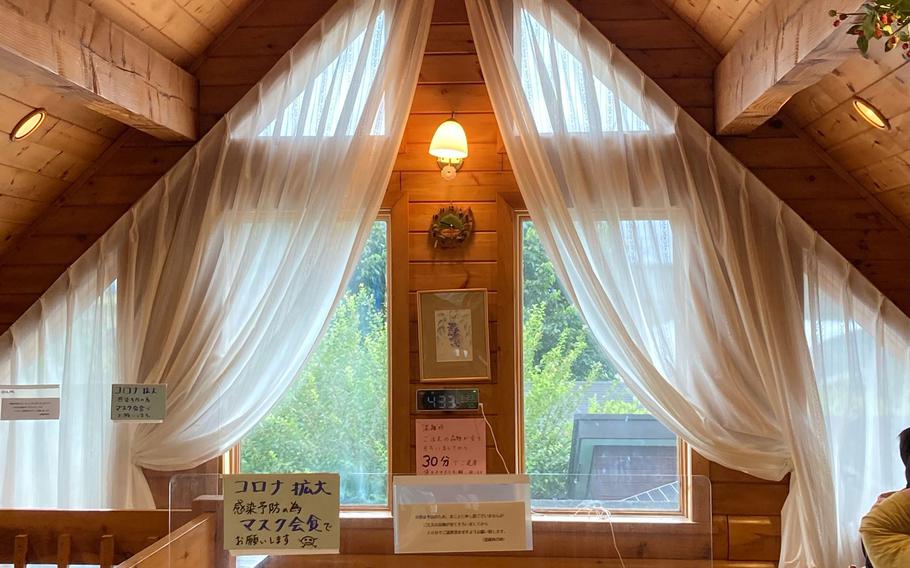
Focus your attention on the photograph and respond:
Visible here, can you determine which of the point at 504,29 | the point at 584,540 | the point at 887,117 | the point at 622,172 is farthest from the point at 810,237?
the point at 584,540

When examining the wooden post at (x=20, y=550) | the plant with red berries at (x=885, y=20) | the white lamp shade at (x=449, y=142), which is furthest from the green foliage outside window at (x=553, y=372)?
the wooden post at (x=20, y=550)

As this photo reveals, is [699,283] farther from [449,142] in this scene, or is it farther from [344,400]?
[344,400]

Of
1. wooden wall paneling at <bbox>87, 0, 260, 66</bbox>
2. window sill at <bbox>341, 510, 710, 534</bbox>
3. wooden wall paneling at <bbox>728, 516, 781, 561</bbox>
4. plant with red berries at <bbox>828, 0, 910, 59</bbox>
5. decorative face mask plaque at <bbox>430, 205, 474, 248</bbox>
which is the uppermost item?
wooden wall paneling at <bbox>87, 0, 260, 66</bbox>

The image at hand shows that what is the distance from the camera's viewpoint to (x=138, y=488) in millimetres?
2768

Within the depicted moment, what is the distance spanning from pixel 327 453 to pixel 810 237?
197 cm

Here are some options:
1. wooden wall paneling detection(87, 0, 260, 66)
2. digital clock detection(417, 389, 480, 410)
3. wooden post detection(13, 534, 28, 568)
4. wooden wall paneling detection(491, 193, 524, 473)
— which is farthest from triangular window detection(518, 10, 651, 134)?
wooden post detection(13, 534, 28, 568)

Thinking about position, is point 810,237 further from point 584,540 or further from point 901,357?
point 584,540

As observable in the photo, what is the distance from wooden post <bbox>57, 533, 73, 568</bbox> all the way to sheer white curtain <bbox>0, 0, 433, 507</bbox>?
0.91 feet

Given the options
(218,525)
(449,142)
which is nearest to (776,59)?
(449,142)

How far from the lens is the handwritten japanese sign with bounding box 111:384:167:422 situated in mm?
2754

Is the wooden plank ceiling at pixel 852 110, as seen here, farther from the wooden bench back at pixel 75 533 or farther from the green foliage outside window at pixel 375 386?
the wooden bench back at pixel 75 533

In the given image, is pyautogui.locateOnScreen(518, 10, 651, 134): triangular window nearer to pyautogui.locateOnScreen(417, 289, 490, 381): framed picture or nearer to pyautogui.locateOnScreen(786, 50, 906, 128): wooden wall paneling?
pyautogui.locateOnScreen(786, 50, 906, 128): wooden wall paneling

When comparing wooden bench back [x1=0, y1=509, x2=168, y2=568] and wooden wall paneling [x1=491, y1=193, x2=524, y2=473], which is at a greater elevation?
wooden wall paneling [x1=491, y1=193, x2=524, y2=473]

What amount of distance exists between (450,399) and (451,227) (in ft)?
2.15
